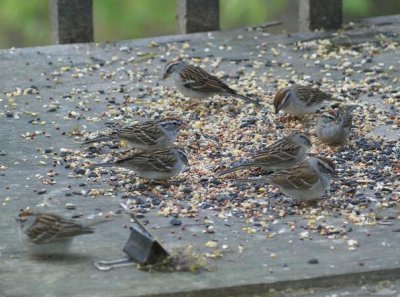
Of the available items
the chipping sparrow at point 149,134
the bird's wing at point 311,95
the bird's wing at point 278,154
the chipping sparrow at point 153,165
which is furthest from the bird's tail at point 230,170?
the bird's wing at point 311,95

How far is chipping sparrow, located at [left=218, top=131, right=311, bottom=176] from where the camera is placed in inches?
282

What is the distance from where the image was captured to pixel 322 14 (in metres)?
10.4

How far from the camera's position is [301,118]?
28.3 ft

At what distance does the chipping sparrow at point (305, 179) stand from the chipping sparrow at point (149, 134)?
3.39 feet

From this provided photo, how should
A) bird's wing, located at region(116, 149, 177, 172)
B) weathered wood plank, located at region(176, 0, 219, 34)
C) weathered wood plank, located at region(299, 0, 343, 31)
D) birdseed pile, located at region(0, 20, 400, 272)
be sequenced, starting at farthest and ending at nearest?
1. weathered wood plank, located at region(299, 0, 343, 31)
2. weathered wood plank, located at region(176, 0, 219, 34)
3. bird's wing, located at region(116, 149, 177, 172)
4. birdseed pile, located at region(0, 20, 400, 272)

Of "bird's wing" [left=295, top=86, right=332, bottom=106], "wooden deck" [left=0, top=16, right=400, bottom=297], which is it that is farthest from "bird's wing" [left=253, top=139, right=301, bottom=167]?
"bird's wing" [left=295, top=86, right=332, bottom=106]

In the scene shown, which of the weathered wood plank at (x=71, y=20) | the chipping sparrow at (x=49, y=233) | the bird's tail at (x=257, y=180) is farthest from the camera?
the weathered wood plank at (x=71, y=20)

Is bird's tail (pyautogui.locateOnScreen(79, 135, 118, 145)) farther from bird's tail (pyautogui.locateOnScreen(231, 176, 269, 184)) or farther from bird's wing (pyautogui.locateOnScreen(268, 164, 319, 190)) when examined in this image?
bird's wing (pyautogui.locateOnScreen(268, 164, 319, 190))

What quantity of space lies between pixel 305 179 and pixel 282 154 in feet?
2.38

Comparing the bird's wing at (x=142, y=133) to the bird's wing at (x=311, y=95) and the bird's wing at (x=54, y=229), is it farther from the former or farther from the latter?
the bird's wing at (x=54, y=229)

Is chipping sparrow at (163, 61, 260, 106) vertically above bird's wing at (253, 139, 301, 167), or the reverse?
chipping sparrow at (163, 61, 260, 106)

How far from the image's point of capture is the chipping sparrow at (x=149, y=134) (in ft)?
24.9

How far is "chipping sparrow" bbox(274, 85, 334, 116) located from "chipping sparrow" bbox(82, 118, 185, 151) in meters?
0.88

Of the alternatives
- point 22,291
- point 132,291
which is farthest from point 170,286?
point 22,291
